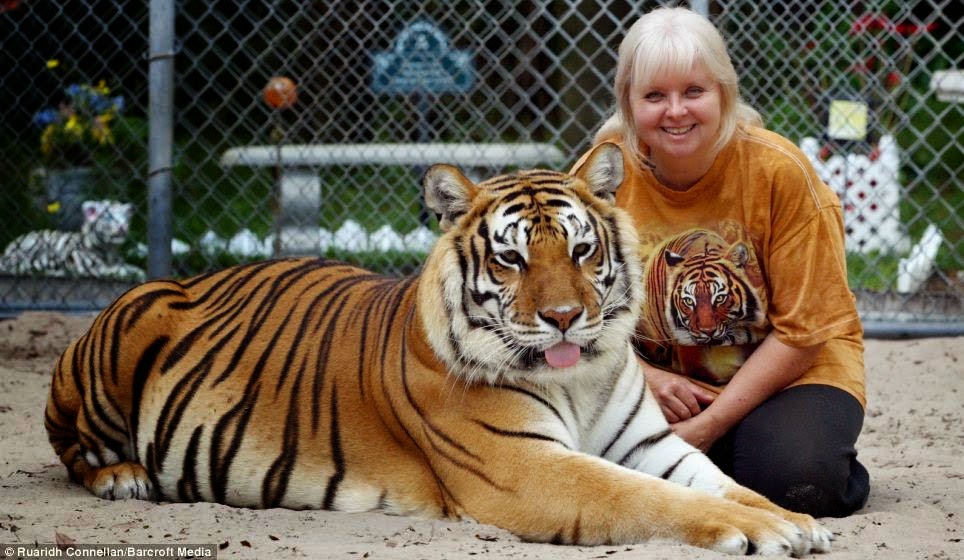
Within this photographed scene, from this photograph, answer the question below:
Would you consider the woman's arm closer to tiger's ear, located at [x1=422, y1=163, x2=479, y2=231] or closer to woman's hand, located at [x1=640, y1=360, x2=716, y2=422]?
woman's hand, located at [x1=640, y1=360, x2=716, y2=422]

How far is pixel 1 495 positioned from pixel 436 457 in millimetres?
1219

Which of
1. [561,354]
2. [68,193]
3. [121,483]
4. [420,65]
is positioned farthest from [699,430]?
[68,193]

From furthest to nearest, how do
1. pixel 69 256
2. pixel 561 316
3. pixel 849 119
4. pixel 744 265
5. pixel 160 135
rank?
1. pixel 849 119
2. pixel 69 256
3. pixel 160 135
4. pixel 744 265
5. pixel 561 316

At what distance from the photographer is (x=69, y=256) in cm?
594

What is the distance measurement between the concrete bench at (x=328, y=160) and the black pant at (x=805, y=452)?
3.32 m

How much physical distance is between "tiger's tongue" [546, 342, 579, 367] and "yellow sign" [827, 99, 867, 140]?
3.66 meters

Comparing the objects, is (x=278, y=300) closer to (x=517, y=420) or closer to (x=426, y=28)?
(x=517, y=420)

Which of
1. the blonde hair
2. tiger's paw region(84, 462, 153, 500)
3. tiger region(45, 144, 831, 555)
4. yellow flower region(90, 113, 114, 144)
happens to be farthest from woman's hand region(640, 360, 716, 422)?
yellow flower region(90, 113, 114, 144)

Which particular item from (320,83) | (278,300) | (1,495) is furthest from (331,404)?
(320,83)

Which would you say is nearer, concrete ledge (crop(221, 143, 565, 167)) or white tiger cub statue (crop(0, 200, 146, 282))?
white tiger cub statue (crop(0, 200, 146, 282))

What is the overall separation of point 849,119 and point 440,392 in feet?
12.7

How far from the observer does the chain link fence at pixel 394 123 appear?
599 centimetres

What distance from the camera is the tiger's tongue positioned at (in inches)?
114

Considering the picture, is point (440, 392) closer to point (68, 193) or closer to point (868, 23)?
point (868, 23)
